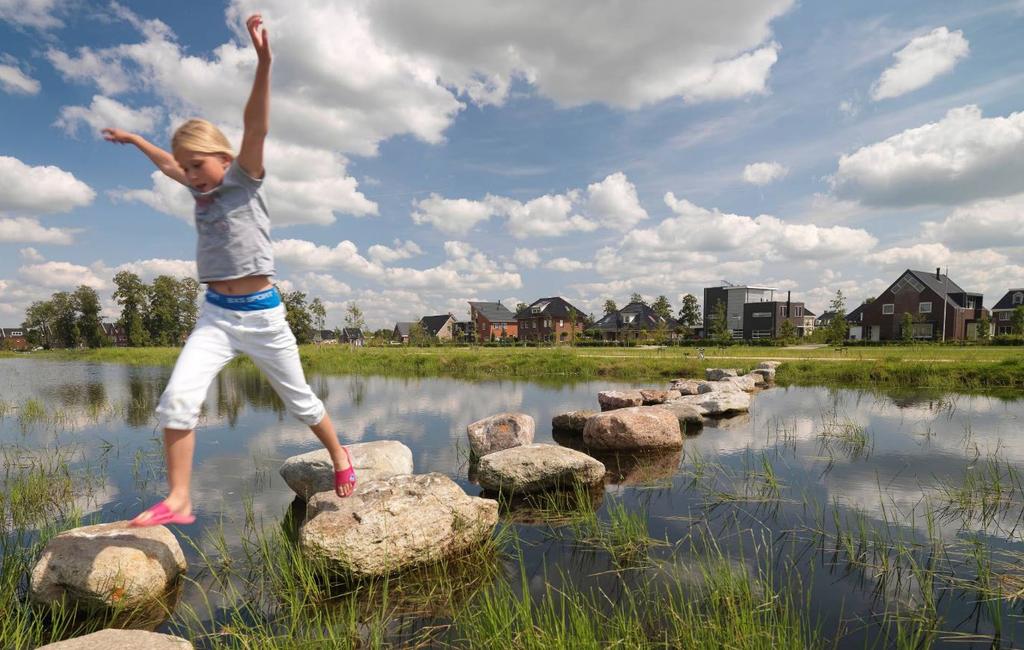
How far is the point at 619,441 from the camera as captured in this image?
888 centimetres

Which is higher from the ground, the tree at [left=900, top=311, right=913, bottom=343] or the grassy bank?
the tree at [left=900, top=311, right=913, bottom=343]

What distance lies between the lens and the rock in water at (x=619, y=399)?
12859mm

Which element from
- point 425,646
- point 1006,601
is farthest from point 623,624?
point 1006,601

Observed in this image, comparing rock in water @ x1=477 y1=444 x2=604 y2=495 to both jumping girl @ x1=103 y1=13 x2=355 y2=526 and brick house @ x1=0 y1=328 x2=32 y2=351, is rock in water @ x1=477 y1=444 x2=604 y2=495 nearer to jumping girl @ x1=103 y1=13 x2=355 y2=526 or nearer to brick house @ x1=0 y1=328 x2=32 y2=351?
jumping girl @ x1=103 y1=13 x2=355 y2=526

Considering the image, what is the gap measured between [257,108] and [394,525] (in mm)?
3346

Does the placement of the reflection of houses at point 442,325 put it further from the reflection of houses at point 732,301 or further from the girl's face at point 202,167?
the girl's face at point 202,167

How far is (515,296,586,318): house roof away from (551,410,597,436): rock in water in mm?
64116

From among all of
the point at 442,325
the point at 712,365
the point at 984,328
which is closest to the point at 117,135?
the point at 712,365

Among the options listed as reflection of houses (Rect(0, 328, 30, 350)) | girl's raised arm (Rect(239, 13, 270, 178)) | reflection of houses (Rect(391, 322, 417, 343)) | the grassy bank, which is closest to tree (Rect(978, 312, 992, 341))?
the grassy bank

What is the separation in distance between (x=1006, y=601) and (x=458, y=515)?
4255mm

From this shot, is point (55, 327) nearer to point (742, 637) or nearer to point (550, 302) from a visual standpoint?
point (550, 302)

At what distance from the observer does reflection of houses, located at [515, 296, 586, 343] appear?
240ft

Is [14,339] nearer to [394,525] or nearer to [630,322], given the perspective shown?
[630,322]

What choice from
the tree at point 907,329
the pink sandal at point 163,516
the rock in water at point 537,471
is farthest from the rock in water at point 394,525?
the tree at point 907,329
